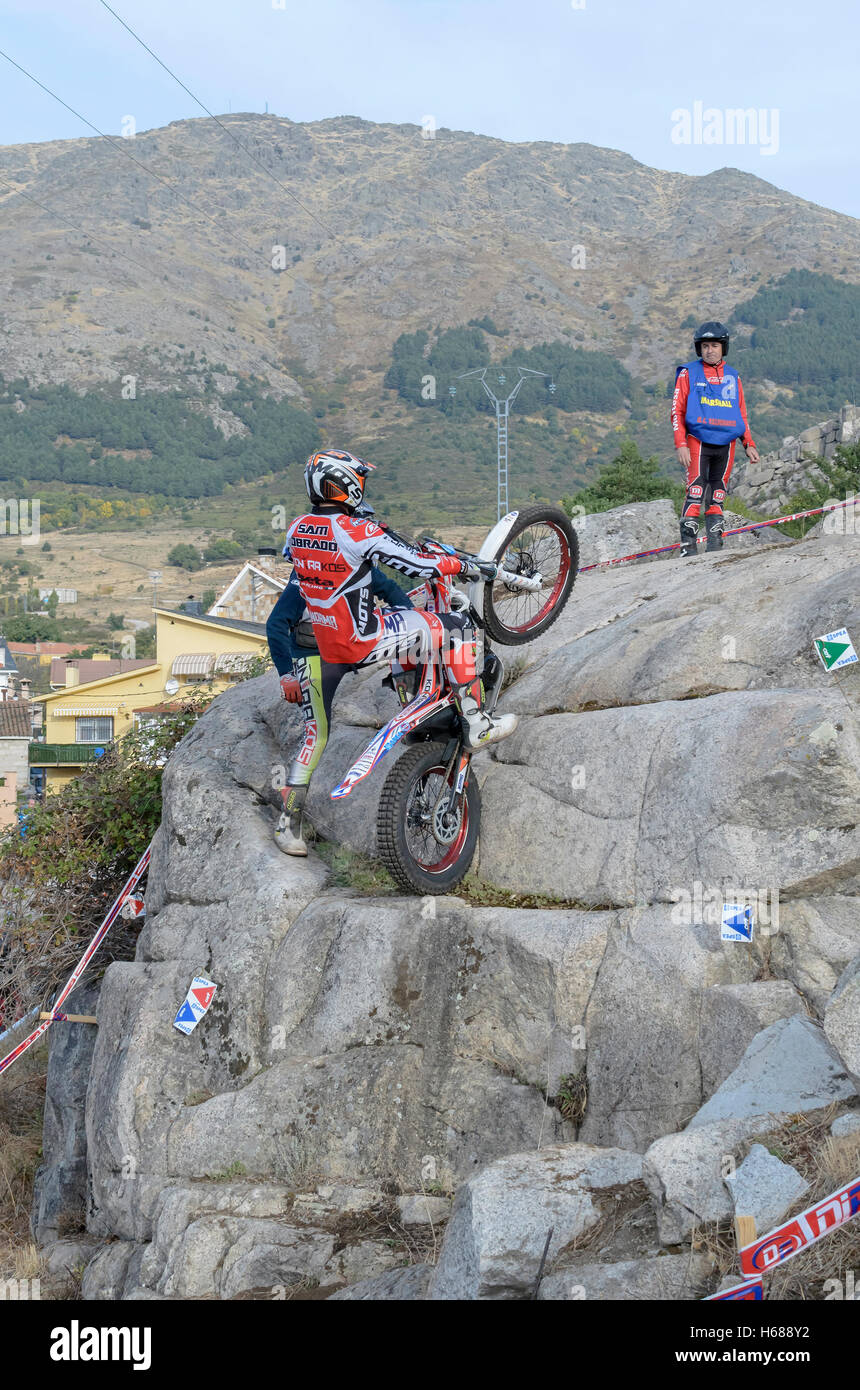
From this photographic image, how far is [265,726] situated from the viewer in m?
12.0

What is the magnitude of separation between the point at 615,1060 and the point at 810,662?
10.5 ft

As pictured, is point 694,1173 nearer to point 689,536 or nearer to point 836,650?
point 836,650

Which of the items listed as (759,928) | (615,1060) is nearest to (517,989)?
(615,1060)

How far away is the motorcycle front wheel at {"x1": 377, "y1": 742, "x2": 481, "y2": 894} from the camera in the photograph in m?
8.52

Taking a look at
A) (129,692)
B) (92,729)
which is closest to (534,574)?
(129,692)

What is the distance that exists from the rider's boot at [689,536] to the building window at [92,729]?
4258 cm

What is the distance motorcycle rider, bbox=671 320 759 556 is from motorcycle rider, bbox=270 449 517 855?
12.2 ft

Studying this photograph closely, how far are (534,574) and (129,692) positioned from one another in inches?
1611

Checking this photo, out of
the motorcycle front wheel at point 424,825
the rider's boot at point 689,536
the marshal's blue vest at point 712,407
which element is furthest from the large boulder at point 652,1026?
the marshal's blue vest at point 712,407

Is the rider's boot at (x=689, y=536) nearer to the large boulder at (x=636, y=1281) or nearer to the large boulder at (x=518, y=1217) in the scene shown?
the large boulder at (x=518, y=1217)

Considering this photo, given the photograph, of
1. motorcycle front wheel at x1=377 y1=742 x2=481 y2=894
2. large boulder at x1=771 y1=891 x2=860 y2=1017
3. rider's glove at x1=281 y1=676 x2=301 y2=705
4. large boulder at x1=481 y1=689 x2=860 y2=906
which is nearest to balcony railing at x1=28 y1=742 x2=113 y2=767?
rider's glove at x1=281 y1=676 x2=301 y2=705

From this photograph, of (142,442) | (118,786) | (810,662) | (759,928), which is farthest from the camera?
(142,442)
